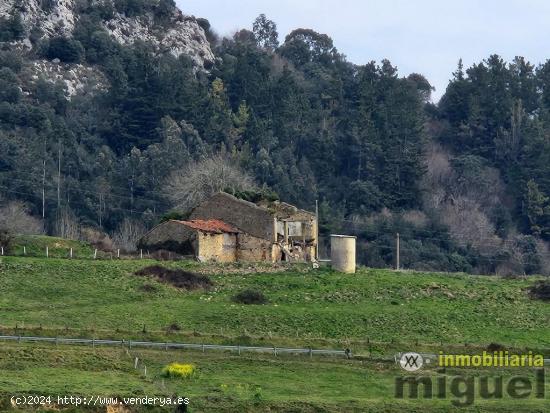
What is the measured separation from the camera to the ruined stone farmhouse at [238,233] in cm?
9369

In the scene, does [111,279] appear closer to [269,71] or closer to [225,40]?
[269,71]

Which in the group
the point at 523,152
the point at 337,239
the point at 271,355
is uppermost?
the point at 523,152

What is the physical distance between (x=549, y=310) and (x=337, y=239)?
40.9ft

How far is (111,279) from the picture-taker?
84.1 metres

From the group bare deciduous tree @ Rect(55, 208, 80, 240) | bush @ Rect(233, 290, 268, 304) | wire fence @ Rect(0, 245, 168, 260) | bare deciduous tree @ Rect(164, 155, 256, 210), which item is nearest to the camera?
bush @ Rect(233, 290, 268, 304)

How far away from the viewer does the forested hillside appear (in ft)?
447

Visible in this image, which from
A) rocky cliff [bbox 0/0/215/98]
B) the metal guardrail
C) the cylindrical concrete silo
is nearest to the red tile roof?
the cylindrical concrete silo

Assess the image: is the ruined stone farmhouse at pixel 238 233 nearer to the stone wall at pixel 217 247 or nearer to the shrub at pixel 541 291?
the stone wall at pixel 217 247

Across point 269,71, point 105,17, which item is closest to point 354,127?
point 269,71

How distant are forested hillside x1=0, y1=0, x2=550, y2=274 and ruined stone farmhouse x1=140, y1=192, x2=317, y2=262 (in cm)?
2179

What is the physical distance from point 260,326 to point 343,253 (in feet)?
52.0

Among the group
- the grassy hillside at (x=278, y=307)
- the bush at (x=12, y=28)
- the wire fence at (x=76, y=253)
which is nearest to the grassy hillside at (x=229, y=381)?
the grassy hillside at (x=278, y=307)

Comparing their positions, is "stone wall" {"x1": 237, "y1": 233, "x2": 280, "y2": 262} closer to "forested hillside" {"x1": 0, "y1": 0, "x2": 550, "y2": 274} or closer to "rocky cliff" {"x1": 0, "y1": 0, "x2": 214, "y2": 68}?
"forested hillside" {"x1": 0, "y1": 0, "x2": 550, "y2": 274}

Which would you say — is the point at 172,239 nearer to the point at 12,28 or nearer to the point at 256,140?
the point at 256,140
